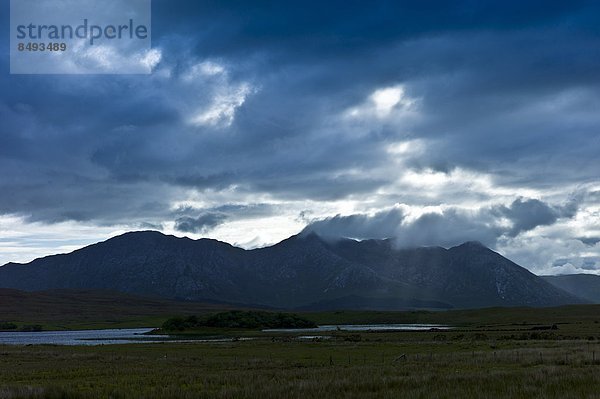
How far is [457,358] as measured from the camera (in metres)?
55.1

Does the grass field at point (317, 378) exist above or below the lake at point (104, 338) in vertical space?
above

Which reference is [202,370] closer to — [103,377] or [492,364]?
[103,377]

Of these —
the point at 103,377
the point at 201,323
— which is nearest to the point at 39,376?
the point at 103,377

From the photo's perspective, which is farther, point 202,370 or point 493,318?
point 493,318

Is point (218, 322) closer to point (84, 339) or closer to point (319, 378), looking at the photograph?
point (84, 339)

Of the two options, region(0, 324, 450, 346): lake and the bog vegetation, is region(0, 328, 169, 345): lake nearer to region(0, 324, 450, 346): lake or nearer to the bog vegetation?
region(0, 324, 450, 346): lake

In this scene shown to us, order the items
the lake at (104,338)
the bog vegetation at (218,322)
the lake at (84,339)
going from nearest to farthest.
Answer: the lake at (84,339) → the lake at (104,338) → the bog vegetation at (218,322)

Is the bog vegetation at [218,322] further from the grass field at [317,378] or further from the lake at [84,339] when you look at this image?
the grass field at [317,378]

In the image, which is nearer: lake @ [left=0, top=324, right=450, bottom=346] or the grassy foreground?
the grassy foreground

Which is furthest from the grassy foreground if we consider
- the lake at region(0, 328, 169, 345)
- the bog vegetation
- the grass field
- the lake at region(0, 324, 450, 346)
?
the bog vegetation

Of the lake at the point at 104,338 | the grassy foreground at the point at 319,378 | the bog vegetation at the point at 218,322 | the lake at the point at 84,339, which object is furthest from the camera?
the bog vegetation at the point at 218,322

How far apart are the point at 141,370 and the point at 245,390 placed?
20.1m

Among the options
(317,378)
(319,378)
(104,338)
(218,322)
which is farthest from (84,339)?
(319,378)

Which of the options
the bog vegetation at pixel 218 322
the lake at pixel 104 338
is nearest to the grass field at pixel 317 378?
the lake at pixel 104 338
